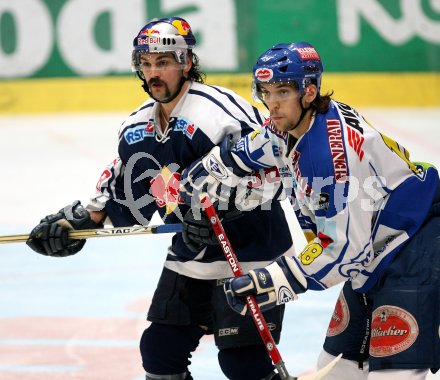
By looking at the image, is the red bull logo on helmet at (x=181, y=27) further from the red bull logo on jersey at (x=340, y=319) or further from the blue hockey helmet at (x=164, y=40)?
the red bull logo on jersey at (x=340, y=319)

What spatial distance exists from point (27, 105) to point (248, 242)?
21.7 ft

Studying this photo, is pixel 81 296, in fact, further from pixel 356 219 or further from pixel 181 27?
pixel 356 219

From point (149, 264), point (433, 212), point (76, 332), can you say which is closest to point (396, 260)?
point (433, 212)

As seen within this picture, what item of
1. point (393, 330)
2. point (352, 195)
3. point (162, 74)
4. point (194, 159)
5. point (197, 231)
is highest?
point (162, 74)

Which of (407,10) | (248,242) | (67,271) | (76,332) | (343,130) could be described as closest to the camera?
(343,130)

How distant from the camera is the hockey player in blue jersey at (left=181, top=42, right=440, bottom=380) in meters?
3.16

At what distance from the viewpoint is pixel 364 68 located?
982cm

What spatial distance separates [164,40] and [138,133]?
369 mm

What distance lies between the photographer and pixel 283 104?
129 inches

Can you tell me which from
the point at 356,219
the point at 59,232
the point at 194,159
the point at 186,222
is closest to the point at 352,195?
the point at 356,219

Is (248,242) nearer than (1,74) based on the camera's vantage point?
Yes

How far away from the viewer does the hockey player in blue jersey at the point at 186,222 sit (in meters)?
3.78

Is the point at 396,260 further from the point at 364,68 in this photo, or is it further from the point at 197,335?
the point at 364,68

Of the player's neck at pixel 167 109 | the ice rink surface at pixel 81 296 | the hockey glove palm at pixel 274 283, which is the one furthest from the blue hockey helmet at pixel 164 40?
the ice rink surface at pixel 81 296
